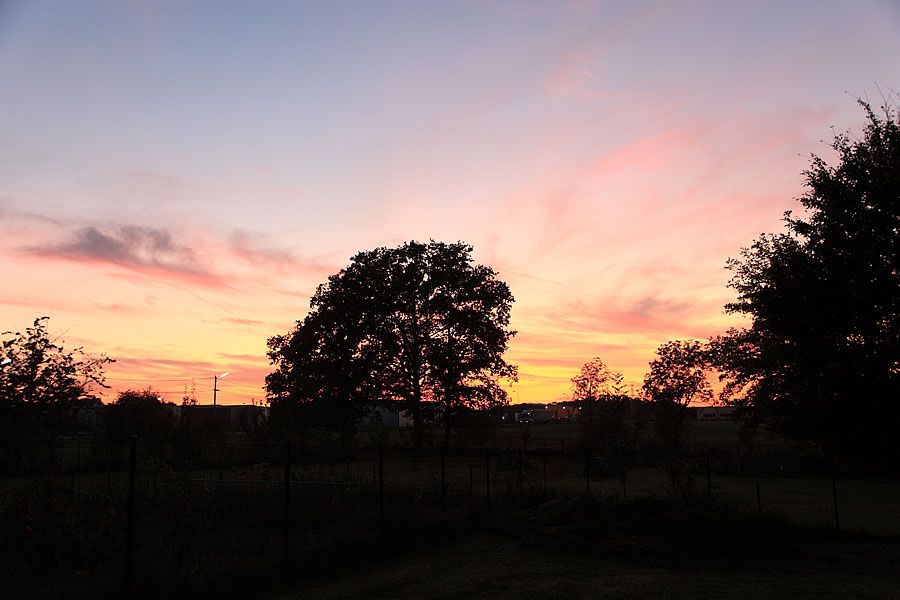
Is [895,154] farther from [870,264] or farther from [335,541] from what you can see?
[335,541]

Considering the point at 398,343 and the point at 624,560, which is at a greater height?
the point at 398,343

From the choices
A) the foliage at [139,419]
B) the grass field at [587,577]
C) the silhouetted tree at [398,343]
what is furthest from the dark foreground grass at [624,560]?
the silhouetted tree at [398,343]

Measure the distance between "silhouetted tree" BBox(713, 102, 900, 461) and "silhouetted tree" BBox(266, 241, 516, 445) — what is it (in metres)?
30.2

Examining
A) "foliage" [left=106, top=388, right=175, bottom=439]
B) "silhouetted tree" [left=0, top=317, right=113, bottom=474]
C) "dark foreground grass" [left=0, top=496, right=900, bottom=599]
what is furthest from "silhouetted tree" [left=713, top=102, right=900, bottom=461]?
"foliage" [left=106, top=388, right=175, bottom=439]

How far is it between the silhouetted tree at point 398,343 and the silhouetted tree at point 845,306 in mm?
30218

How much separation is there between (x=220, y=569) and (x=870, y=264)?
16956mm

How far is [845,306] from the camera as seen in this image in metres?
17.0

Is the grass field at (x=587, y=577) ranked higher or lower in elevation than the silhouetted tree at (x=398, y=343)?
lower

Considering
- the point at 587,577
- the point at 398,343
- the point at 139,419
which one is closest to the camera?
the point at 587,577

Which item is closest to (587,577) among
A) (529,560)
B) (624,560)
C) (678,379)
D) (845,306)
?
(529,560)

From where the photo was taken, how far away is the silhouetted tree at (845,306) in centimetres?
1652

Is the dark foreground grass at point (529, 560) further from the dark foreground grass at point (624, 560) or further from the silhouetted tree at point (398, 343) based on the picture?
the silhouetted tree at point (398, 343)

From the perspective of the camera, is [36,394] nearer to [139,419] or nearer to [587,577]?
[587,577]

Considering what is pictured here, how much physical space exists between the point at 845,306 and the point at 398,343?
34.3 m
